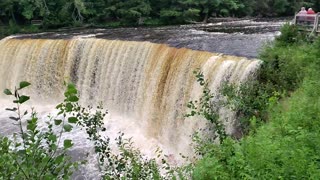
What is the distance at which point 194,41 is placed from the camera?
545 inches

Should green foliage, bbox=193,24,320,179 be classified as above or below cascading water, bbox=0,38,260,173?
above

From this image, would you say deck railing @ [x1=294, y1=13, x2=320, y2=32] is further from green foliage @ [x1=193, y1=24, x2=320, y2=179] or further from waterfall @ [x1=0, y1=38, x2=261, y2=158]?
waterfall @ [x1=0, y1=38, x2=261, y2=158]

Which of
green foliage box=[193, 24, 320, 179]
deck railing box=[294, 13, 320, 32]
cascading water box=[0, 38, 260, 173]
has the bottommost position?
cascading water box=[0, 38, 260, 173]

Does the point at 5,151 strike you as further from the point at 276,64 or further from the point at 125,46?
the point at 125,46

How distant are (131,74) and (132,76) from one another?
0.29ft

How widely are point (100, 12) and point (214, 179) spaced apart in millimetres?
21794

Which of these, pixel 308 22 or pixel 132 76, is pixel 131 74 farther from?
pixel 308 22

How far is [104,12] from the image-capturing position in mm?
24828

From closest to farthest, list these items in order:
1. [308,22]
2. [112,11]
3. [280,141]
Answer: [280,141] → [308,22] → [112,11]

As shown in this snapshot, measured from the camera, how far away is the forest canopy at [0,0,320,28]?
24.1 metres

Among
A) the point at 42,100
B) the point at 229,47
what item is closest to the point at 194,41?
the point at 229,47

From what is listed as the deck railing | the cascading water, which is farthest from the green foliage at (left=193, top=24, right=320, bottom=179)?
the deck railing

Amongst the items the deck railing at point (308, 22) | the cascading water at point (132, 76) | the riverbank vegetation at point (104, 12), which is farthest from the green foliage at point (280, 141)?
the riverbank vegetation at point (104, 12)

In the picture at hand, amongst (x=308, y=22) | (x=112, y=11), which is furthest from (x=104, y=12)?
(x=308, y=22)
